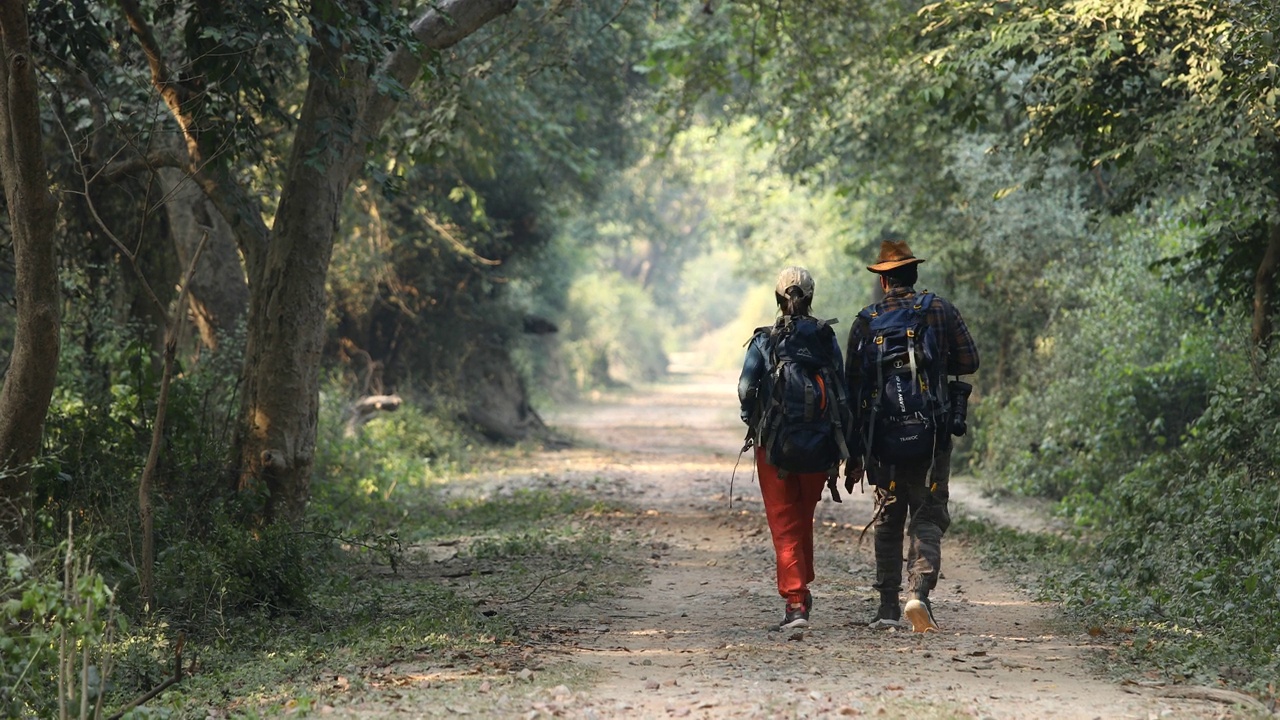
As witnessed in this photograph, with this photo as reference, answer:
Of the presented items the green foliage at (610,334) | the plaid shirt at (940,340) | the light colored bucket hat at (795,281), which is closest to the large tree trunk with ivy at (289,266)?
the light colored bucket hat at (795,281)

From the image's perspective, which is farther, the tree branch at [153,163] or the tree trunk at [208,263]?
the tree trunk at [208,263]

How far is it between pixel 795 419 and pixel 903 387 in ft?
2.08

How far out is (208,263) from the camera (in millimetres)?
12883

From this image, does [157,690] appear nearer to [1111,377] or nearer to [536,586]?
[536,586]

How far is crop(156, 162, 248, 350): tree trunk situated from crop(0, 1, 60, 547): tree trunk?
5655mm

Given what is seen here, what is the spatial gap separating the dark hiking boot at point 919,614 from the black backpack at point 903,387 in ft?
2.66

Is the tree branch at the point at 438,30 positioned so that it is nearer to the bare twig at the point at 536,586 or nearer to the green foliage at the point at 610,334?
the bare twig at the point at 536,586

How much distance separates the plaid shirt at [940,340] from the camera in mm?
7730

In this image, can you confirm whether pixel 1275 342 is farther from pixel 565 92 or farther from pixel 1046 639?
pixel 565 92

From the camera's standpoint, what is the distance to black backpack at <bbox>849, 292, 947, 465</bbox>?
7.51 metres

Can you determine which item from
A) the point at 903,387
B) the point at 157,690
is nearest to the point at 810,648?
the point at 903,387

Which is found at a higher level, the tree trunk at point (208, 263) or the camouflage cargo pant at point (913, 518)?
the tree trunk at point (208, 263)

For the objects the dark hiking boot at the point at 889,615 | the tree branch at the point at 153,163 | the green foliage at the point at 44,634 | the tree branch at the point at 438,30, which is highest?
the tree branch at the point at 438,30

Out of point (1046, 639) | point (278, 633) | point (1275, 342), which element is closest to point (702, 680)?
point (1046, 639)
